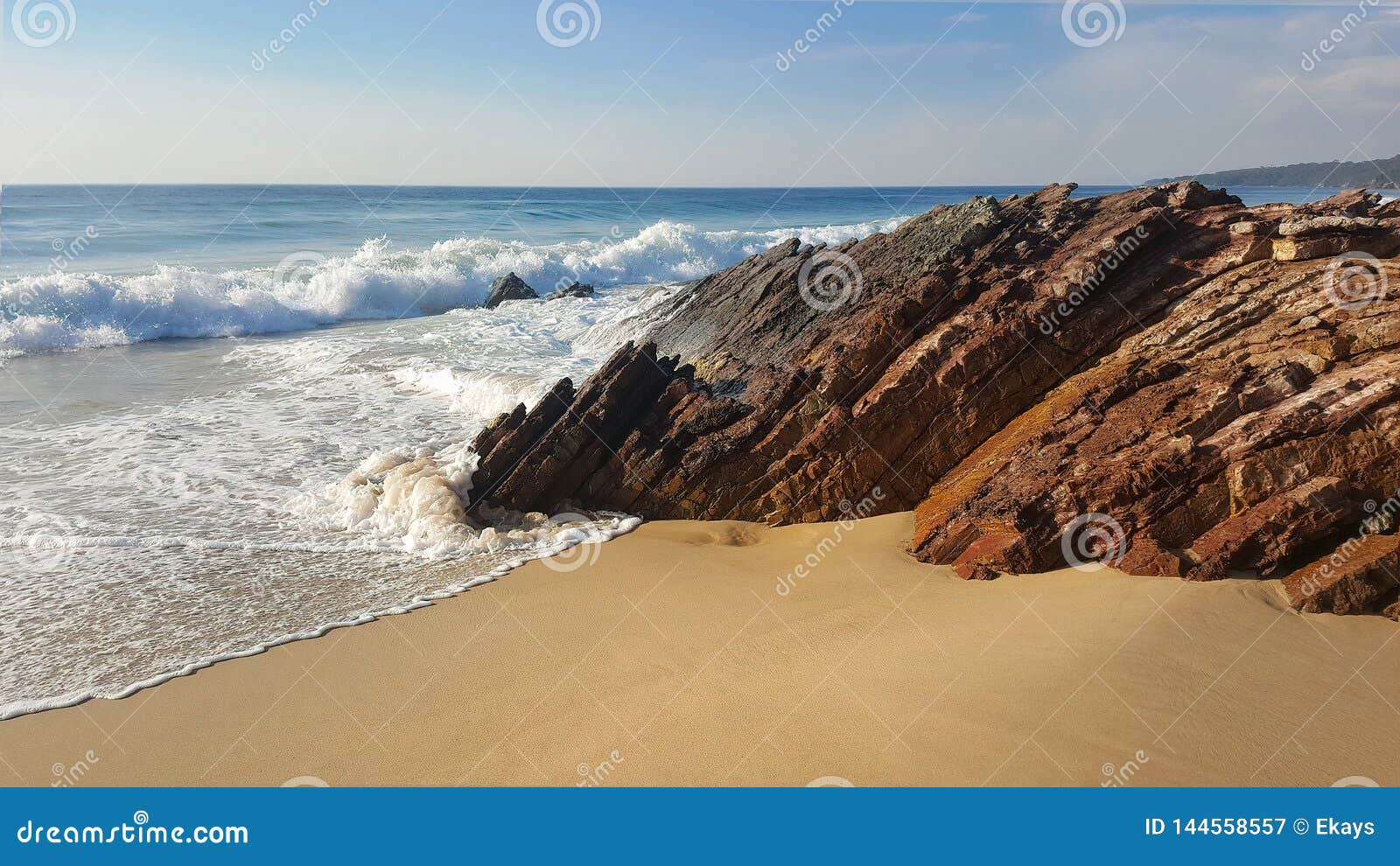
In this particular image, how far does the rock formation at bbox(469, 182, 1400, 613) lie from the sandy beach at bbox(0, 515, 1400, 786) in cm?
57

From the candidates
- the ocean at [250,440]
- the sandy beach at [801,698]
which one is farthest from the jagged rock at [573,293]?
the sandy beach at [801,698]

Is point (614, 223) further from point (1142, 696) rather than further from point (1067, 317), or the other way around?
point (1142, 696)

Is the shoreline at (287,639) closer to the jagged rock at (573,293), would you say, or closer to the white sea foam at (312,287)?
the jagged rock at (573,293)

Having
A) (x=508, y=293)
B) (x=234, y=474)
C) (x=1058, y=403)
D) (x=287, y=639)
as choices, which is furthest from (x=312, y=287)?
(x=1058, y=403)

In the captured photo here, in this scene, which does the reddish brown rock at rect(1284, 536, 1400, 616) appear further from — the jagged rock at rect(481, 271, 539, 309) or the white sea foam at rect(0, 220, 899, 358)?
the white sea foam at rect(0, 220, 899, 358)

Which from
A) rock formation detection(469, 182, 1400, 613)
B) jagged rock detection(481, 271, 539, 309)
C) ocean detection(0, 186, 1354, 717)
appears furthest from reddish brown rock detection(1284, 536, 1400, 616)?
jagged rock detection(481, 271, 539, 309)

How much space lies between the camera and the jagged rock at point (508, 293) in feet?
78.3

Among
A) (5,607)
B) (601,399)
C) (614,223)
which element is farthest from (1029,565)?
(614,223)

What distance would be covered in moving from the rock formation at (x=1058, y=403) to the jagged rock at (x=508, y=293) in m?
14.6

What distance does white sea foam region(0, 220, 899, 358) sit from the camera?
66.3 ft

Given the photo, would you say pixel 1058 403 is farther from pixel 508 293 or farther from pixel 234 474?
pixel 508 293

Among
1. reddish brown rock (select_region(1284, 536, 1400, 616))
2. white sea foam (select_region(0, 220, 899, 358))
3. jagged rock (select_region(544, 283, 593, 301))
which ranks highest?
reddish brown rock (select_region(1284, 536, 1400, 616))

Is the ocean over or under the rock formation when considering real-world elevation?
under

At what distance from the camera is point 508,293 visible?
79.4 ft
